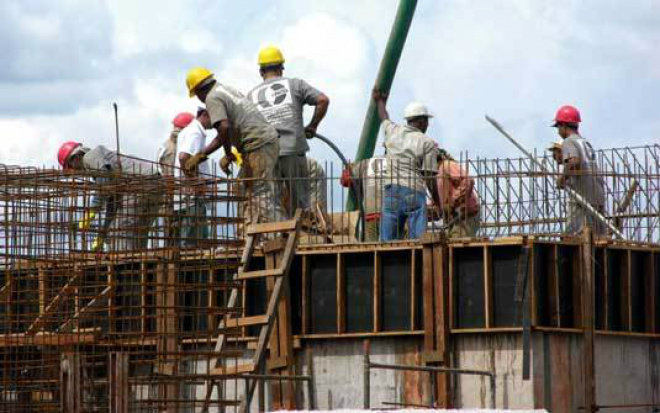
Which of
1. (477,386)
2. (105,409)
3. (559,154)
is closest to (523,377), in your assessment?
(477,386)

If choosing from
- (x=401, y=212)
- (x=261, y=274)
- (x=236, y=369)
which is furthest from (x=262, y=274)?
(x=401, y=212)

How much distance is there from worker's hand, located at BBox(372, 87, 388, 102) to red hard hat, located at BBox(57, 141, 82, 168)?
507 centimetres

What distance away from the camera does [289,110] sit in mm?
24250

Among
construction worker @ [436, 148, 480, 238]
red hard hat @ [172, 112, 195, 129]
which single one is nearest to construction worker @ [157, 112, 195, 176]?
red hard hat @ [172, 112, 195, 129]

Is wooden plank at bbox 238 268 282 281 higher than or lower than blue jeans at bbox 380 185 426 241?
lower

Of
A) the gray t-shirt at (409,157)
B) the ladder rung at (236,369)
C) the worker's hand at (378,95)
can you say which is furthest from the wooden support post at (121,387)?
the worker's hand at (378,95)

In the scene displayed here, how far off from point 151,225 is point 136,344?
158 cm

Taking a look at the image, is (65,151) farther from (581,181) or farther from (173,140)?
(581,181)

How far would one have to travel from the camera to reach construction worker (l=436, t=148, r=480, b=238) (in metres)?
23.4

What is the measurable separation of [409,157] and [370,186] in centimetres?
85

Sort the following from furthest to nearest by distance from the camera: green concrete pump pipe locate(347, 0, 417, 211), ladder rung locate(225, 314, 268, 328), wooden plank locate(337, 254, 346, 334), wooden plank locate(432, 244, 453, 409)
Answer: green concrete pump pipe locate(347, 0, 417, 211) < wooden plank locate(337, 254, 346, 334) < wooden plank locate(432, 244, 453, 409) < ladder rung locate(225, 314, 268, 328)

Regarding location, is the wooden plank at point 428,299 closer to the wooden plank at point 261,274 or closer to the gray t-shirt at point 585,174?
the wooden plank at point 261,274

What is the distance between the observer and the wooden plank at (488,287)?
2245 centimetres

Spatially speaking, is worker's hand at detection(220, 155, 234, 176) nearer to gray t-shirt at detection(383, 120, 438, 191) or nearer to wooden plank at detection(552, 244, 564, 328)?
gray t-shirt at detection(383, 120, 438, 191)
